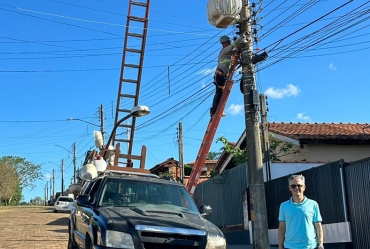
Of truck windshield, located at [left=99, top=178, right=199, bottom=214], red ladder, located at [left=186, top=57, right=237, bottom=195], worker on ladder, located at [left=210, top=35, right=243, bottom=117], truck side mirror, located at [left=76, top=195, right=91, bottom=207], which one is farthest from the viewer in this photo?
red ladder, located at [left=186, top=57, right=237, bottom=195]

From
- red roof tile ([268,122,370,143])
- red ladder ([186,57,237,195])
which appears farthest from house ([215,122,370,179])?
red ladder ([186,57,237,195])

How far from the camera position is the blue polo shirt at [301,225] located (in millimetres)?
5141

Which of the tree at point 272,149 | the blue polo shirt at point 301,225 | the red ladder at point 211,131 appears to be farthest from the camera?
the tree at point 272,149

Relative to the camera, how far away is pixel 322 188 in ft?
31.6

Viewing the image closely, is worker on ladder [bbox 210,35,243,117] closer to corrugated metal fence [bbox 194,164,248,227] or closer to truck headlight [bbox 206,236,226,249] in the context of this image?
corrugated metal fence [bbox 194,164,248,227]

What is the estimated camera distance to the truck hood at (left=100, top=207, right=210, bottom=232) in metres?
5.63

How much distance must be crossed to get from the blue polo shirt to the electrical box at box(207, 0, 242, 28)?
5.52 metres

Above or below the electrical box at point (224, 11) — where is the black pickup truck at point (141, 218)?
below

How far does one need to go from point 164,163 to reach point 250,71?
25575 millimetres

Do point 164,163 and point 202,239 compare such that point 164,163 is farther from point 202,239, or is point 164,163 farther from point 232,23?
point 202,239

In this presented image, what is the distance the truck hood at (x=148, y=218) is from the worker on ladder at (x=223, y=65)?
5.24 metres

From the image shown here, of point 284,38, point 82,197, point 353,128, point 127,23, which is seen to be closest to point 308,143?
point 353,128

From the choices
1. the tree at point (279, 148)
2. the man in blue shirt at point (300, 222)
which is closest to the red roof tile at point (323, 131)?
the tree at point (279, 148)

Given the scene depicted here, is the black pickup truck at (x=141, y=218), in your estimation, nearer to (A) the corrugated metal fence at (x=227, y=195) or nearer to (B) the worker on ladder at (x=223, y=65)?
(B) the worker on ladder at (x=223, y=65)
